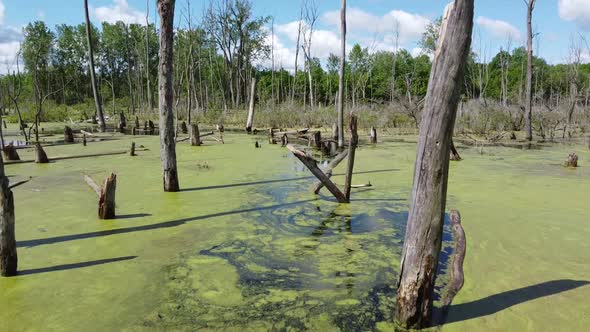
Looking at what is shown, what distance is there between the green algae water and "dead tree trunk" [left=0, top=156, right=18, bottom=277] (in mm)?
112

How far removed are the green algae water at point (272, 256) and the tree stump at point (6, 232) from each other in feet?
0.36

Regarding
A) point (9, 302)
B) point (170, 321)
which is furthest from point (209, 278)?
point (9, 302)

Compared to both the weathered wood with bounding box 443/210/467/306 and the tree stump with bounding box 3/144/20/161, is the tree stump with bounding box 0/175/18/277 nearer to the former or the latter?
the weathered wood with bounding box 443/210/467/306

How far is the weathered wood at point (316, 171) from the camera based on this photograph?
5402mm

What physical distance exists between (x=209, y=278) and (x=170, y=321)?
76 centimetres

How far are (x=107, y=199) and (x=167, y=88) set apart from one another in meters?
2.18

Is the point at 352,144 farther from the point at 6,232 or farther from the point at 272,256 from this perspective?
the point at 6,232

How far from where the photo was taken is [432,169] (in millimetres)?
2654

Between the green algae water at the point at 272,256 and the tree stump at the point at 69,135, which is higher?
Result: the tree stump at the point at 69,135

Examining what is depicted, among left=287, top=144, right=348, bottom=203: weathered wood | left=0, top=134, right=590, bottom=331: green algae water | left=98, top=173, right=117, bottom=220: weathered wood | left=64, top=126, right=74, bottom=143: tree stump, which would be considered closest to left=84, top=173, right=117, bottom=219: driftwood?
left=98, top=173, right=117, bottom=220: weathered wood

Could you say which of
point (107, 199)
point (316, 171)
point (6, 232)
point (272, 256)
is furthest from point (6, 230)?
point (316, 171)

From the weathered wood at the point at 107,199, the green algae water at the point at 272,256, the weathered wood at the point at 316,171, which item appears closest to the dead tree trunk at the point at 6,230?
the green algae water at the point at 272,256

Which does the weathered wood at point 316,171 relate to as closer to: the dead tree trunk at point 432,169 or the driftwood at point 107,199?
the driftwood at point 107,199

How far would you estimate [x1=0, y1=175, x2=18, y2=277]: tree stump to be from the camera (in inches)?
132
